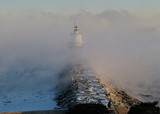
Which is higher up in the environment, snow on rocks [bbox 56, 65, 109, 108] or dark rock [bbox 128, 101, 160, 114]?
dark rock [bbox 128, 101, 160, 114]

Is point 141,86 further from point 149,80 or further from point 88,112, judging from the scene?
point 88,112

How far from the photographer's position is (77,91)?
3189 centimetres

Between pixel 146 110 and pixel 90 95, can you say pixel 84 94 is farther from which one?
pixel 146 110

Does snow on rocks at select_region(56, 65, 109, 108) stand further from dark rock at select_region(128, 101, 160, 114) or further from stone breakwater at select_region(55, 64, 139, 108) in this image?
dark rock at select_region(128, 101, 160, 114)

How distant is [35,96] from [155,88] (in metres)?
22.4

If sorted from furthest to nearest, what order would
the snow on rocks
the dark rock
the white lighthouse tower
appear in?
the white lighthouse tower < the snow on rocks < the dark rock

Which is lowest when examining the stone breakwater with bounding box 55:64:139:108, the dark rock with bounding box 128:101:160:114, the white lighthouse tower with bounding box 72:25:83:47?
the stone breakwater with bounding box 55:64:139:108

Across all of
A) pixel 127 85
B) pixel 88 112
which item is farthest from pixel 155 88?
pixel 88 112

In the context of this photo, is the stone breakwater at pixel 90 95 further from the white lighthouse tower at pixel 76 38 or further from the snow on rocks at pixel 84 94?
the white lighthouse tower at pixel 76 38

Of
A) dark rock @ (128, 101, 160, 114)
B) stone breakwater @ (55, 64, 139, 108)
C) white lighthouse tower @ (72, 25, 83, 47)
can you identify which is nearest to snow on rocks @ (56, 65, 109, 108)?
stone breakwater @ (55, 64, 139, 108)

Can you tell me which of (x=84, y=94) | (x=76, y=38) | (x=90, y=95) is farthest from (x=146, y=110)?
(x=76, y=38)

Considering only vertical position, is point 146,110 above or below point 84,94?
above

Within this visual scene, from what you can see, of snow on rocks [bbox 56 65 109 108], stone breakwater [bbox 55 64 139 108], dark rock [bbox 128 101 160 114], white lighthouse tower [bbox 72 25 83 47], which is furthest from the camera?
white lighthouse tower [bbox 72 25 83 47]

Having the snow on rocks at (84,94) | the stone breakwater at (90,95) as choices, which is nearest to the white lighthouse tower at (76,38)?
the snow on rocks at (84,94)
